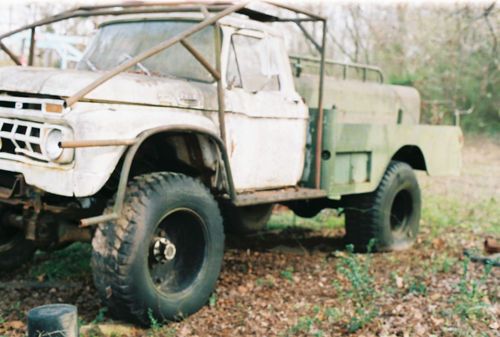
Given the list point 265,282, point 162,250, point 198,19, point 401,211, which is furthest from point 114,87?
point 401,211

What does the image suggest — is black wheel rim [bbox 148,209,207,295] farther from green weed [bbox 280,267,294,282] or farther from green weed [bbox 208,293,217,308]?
green weed [bbox 280,267,294,282]

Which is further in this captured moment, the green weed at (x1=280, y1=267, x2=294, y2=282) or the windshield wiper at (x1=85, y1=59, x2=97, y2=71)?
the green weed at (x1=280, y1=267, x2=294, y2=282)

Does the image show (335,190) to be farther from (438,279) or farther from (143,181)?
(143,181)

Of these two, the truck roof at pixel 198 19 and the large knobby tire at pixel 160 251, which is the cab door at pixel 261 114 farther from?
the large knobby tire at pixel 160 251

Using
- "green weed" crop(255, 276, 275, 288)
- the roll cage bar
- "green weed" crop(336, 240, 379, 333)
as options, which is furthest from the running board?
"green weed" crop(336, 240, 379, 333)

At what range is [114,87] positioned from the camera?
4.34 m

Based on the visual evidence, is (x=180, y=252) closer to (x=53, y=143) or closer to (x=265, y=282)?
(x=265, y=282)

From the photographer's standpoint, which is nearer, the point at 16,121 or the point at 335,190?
the point at 16,121

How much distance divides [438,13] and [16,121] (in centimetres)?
1491

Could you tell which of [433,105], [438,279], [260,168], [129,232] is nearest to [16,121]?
[129,232]

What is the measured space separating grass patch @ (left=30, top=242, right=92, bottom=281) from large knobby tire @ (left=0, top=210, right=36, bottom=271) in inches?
6.4

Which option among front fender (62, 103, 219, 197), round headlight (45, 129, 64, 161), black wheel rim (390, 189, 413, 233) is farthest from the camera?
black wheel rim (390, 189, 413, 233)

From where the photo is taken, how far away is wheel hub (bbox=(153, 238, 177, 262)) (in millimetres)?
4523

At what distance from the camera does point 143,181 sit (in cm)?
443
